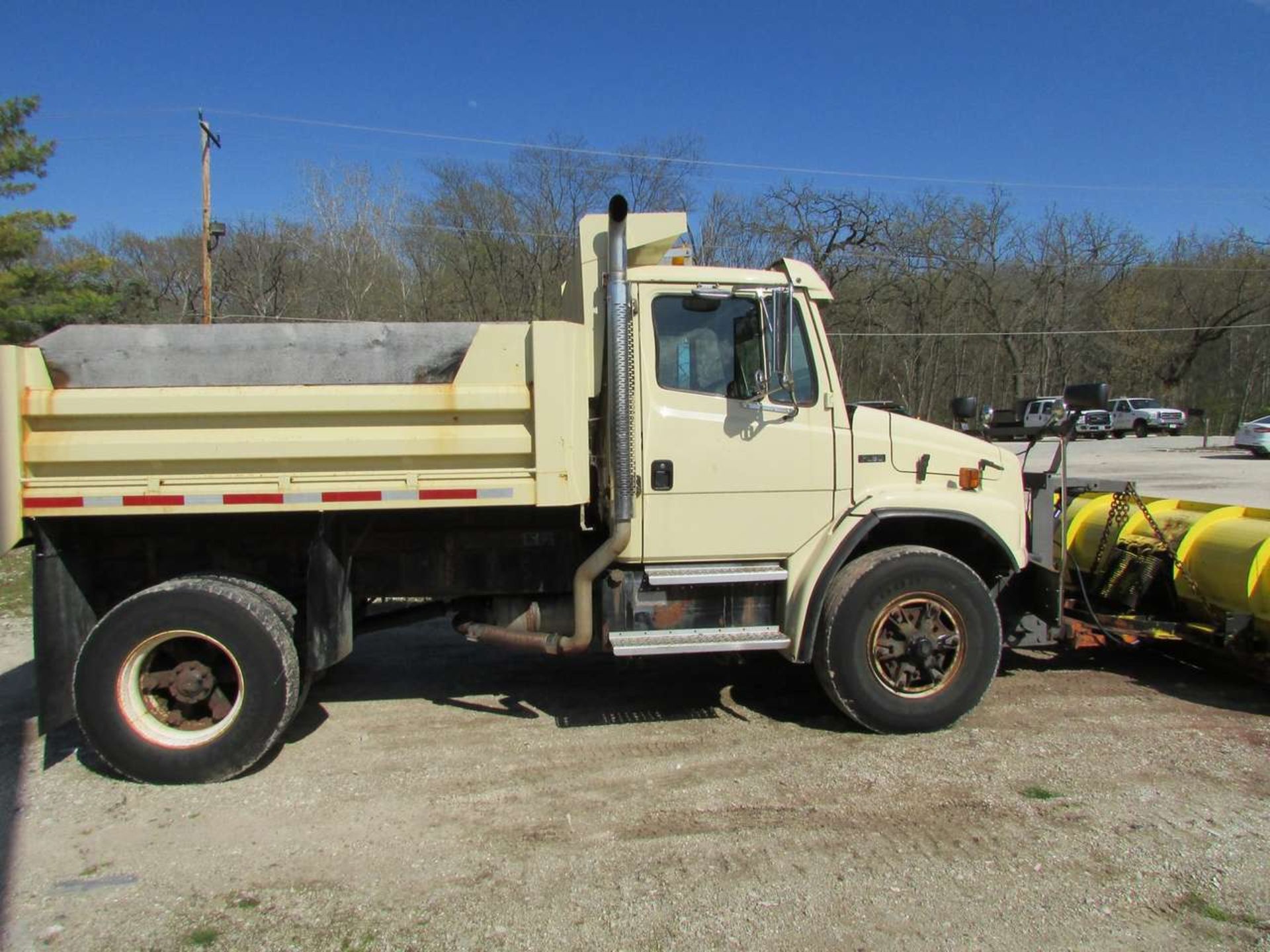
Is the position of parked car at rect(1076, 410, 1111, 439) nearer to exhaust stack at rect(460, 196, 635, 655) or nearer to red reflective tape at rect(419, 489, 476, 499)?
exhaust stack at rect(460, 196, 635, 655)

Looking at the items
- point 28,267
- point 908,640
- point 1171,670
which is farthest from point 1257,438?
point 28,267

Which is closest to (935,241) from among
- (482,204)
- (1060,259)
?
(1060,259)

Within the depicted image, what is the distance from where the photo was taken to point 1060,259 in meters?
45.9

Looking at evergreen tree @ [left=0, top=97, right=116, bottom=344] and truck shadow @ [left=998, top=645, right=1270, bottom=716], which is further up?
evergreen tree @ [left=0, top=97, right=116, bottom=344]

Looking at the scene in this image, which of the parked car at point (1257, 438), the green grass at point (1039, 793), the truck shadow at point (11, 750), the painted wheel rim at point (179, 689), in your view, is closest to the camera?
the truck shadow at point (11, 750)

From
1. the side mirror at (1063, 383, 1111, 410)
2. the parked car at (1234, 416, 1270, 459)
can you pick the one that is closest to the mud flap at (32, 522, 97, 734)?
the side mirror at (1063, 383, 1111, 410)

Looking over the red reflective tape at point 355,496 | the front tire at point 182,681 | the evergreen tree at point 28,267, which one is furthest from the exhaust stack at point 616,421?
the evergreen tree at point 28,267

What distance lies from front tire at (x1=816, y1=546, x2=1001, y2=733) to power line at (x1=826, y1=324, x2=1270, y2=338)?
113ft

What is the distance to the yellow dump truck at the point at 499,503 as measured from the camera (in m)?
3.98

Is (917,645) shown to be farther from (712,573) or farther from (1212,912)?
(1212,912)

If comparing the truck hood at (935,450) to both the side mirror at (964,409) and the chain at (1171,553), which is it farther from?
the chain at (1171,553)

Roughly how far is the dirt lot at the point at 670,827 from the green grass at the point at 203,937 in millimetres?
12

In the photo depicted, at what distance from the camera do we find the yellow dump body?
4.94 meters

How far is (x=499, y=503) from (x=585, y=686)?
6.36 feet
